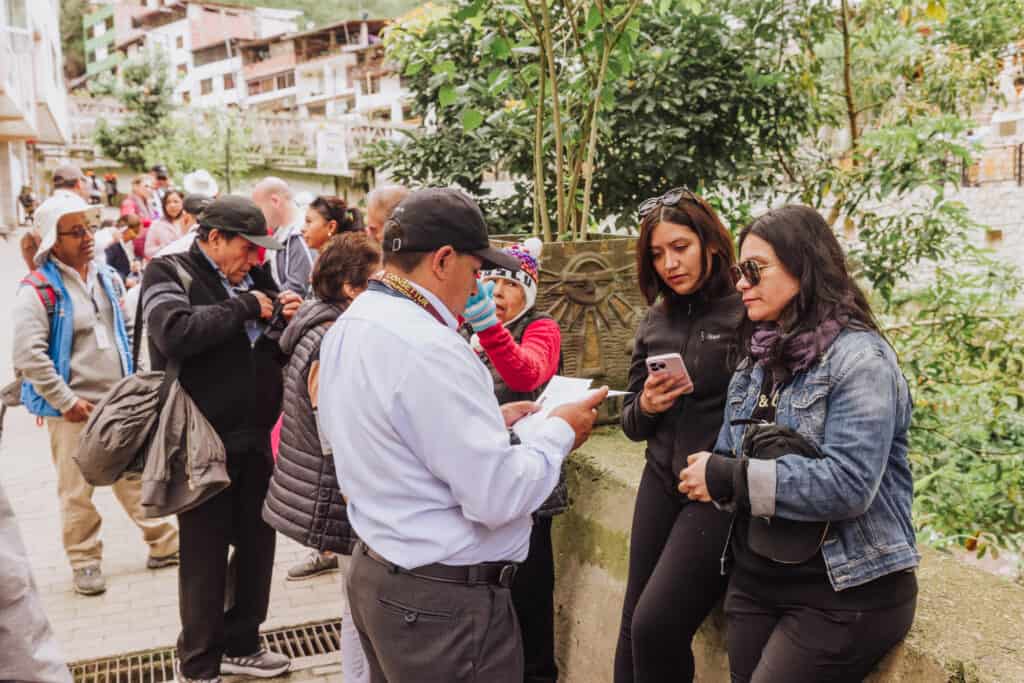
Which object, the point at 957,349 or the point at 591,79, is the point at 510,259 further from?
the point at 957,349

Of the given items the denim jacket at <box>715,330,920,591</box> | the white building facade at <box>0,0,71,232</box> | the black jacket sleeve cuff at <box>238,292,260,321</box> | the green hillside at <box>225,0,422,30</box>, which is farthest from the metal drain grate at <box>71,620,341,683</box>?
the white building facade at <box>0,0,71,232</box>

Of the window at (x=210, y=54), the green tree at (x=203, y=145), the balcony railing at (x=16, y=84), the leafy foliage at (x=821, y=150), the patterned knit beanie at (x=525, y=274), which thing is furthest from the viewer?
the window at (x=210, y=54)

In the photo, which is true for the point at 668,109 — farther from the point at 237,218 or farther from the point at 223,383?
the point at 223,383

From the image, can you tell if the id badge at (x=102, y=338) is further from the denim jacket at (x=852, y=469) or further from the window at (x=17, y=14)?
the window at (x=17, y=14)

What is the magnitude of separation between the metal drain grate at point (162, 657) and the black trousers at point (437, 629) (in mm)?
2347

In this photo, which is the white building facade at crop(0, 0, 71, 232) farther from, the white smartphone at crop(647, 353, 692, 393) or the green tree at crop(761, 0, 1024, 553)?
the white smartphone at crop(647, 353, 692, 393)

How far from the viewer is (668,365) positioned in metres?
2.63

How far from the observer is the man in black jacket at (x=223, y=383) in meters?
3.83

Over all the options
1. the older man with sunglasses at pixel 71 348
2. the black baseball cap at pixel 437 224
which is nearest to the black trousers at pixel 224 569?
the older man with sunglasses at pixel 71 348

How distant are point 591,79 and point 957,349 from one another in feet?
9.71

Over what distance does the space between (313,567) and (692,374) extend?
3.42m

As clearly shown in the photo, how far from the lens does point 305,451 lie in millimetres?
3363

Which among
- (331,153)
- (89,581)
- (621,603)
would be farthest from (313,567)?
(331,153)

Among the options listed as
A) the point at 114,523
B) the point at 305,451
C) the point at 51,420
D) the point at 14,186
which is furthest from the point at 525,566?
the point at 14,186
